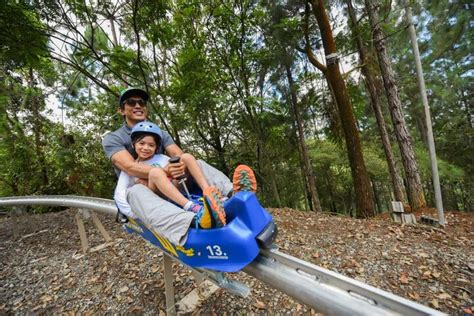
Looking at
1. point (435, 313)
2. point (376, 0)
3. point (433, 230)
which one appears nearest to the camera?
point (435, 313)

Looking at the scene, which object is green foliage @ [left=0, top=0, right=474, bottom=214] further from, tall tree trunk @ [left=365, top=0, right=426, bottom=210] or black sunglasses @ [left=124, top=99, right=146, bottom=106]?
black sunglasses @ [left=124, top=99, right=146, bottom=106]

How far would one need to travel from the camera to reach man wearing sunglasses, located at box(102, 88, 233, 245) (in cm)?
132

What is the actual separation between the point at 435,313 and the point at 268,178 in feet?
28.0

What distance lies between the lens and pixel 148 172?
1.81 m

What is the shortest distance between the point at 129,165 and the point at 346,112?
394 cm

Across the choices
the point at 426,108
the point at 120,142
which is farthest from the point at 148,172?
the point at 426,108

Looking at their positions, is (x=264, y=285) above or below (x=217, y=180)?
below

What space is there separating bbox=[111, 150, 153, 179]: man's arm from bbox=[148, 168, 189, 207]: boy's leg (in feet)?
0.52

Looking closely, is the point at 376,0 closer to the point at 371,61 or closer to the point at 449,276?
the point at 371,61

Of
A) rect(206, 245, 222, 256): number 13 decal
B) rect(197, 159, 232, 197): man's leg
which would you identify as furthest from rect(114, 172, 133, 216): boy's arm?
rect(206, 245, 222, 256): number 13 decal

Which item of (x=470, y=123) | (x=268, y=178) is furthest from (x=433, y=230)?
(x=470, y=123)

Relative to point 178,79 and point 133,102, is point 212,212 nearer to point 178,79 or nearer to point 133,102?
point 133,102

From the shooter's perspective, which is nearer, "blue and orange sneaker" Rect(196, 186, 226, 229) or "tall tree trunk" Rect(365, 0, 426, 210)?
"blue and orange sneaker" Rect(196, 186, 226, 229)

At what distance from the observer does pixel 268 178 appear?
920 cm
